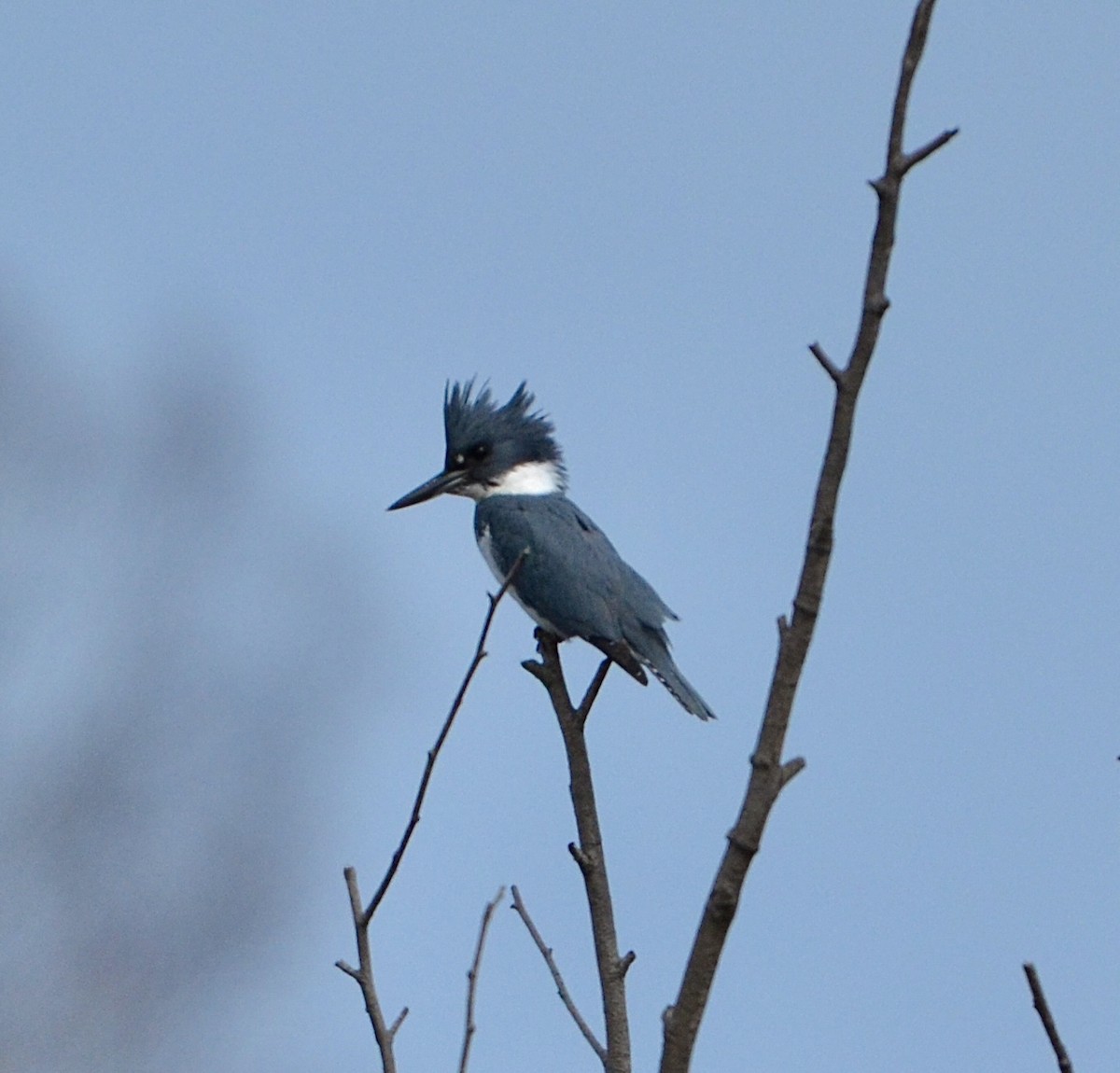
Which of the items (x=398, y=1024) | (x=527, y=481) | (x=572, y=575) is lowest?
(x=398, y=1024)

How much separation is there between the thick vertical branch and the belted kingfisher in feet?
8.57

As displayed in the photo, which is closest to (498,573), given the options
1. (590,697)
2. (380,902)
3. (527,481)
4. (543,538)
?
(543,538)

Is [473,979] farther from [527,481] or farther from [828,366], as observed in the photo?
[527,481]

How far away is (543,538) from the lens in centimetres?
457

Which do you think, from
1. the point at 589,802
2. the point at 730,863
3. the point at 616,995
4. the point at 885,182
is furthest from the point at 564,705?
the point at 885,182

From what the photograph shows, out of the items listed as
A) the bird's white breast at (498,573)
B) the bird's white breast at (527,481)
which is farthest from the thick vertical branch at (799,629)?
the bird's white breast at (527,481)

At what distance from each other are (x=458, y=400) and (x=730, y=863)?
3.95 metres

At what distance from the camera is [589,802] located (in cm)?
207

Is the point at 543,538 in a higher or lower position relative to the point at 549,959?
higher

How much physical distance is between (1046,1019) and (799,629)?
1.31ft

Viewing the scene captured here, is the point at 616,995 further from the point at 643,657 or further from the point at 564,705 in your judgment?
the point at 643,657

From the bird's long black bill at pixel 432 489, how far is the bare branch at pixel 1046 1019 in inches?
153

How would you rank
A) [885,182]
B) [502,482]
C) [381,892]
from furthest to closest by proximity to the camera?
1. [502,482]
2. [381,892]
3. [885,182]

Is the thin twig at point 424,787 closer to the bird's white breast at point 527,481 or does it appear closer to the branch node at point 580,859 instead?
the branch node at point 580,859
